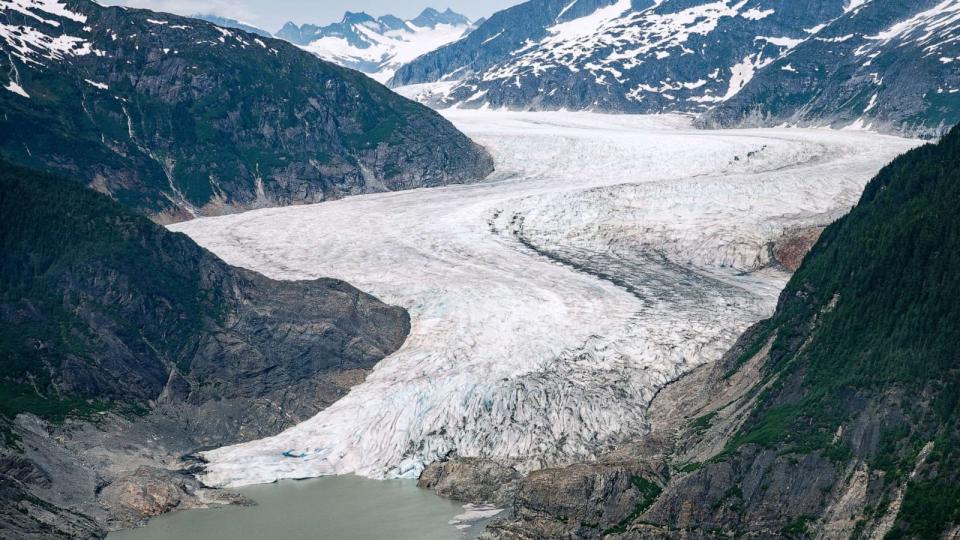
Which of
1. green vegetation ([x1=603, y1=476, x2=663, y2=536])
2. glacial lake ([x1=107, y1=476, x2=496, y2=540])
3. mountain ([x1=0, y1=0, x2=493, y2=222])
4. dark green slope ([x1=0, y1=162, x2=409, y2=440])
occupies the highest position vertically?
mountain ([x1=0, y1=0, x2=493, y2=222])

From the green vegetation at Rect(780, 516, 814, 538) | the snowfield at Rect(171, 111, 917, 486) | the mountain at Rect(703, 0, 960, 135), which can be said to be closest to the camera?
the green vegetation at Rect(780, 516, 814, 538)

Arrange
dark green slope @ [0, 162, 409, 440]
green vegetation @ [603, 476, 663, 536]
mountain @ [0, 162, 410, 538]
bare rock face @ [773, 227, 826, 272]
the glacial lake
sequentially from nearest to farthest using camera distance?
green vegetation @ [603, 476, 663, 536] < the glacial lake < mountain @ [0, 162, 410, 538] < dark green slope @ [0, 162, 409, 440] < bare rock face @ [773, 227, 826, 272]

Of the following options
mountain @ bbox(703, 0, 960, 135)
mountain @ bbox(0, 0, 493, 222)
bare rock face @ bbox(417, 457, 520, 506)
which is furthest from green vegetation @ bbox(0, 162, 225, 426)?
mountain @ bbox(703, 0, 960, 135)

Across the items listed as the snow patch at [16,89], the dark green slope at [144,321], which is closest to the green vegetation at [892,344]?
the dark green slope at [144,321]

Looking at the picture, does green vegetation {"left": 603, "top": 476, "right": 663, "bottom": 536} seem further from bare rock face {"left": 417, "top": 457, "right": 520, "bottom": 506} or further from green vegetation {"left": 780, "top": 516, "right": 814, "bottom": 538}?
bare rock face {"left": 417, "top": 457, "right": 520, "bottom": 506}

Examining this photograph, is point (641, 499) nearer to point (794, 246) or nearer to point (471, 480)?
point (471, 480)

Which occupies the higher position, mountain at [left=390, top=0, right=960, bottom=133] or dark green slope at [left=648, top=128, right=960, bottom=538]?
mountain at [left=390, top=0, right=960, bottom=133]

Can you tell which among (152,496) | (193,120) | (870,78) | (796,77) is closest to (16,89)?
(193,120)
